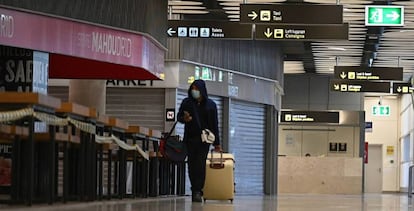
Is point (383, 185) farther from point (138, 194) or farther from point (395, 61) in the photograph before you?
point (138, 194)

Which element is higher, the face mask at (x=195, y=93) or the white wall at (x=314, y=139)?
the face mask at (x=195, y=93)

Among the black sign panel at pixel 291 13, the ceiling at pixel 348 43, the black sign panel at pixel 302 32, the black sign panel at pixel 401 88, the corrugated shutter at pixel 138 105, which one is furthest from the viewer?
the black sign panel at pixel 401 88

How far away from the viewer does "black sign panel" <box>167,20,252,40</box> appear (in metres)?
14.8

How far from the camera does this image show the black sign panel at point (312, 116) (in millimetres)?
29688

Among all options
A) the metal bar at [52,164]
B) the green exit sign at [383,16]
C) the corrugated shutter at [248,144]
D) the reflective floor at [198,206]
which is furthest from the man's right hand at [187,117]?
the corrugated shutter at [248,144]

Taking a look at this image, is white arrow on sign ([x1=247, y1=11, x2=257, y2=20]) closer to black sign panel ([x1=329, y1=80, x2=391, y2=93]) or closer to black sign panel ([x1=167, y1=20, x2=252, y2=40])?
black sign panel ([x1=167, y1=20, x2=252, y2=40])

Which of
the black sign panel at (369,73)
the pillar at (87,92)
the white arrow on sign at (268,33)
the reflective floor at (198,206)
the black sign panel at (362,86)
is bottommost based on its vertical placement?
the reflective floor at (198,206)

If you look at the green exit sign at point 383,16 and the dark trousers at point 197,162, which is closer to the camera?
the dark trousers at point 197,162

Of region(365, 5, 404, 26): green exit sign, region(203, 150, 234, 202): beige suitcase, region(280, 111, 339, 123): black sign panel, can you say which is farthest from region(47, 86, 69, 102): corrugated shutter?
region(280, 111, 339, 123): black sign panel

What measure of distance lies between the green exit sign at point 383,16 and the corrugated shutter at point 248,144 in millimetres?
5540

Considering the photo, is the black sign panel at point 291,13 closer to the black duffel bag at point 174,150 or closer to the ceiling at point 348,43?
the ceiling at point 348,43

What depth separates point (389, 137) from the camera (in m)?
40.1

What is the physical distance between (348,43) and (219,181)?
11.8 metres

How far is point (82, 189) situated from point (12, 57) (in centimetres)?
334
